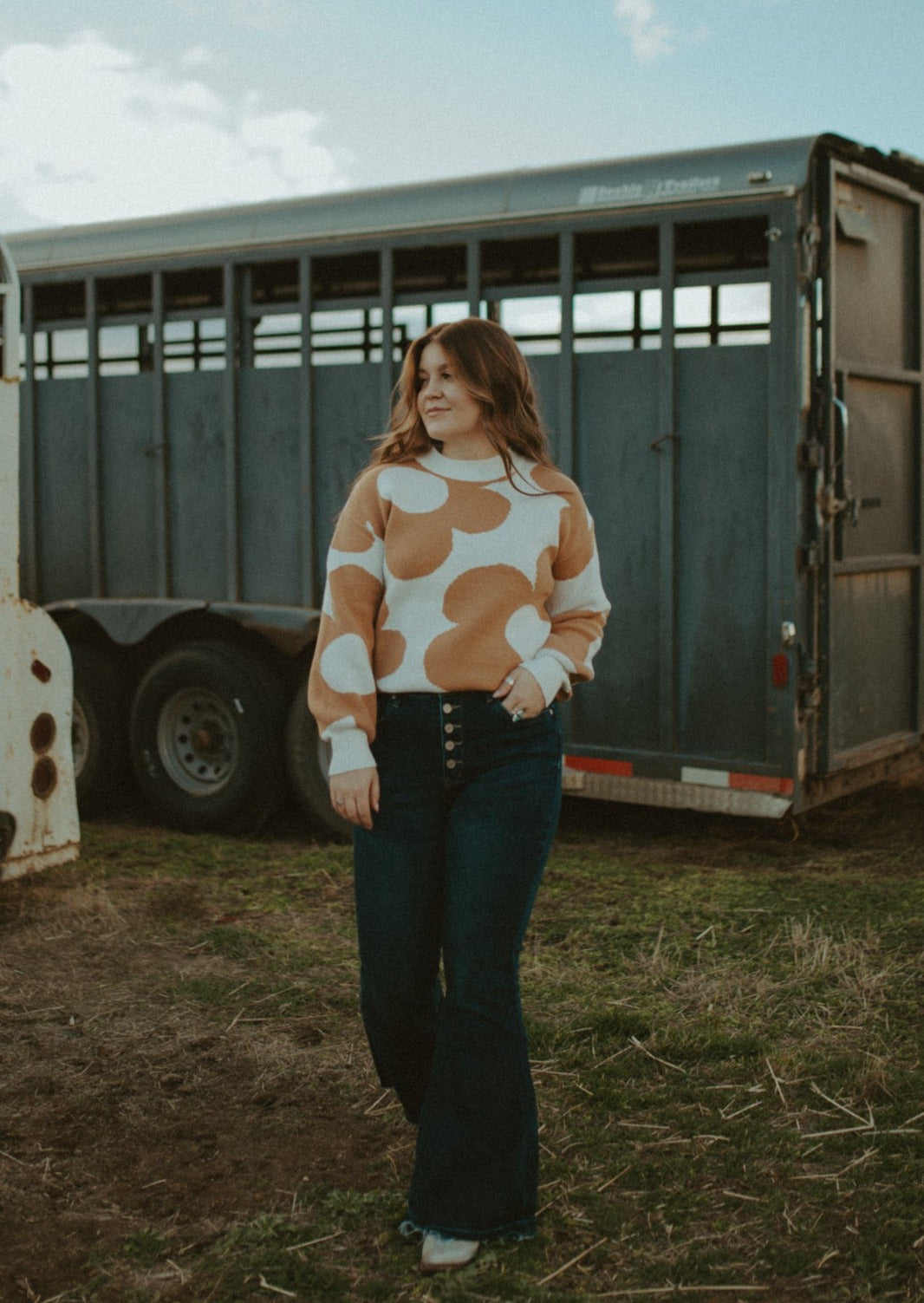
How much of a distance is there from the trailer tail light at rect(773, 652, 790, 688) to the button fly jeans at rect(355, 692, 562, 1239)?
3.26 meters

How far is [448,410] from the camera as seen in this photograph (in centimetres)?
309

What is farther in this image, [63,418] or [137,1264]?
[63,418]

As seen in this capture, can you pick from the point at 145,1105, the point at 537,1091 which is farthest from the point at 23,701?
the point at 537,1091

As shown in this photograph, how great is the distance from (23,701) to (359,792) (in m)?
3.46

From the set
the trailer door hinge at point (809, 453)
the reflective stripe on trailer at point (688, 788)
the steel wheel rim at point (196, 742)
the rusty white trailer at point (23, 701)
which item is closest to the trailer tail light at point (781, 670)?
the reflective stripe on trailer at point (688, 788)

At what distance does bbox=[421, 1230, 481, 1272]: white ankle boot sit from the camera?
3.01 meters

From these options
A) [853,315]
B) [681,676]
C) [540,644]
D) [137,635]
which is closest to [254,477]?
[137,635]

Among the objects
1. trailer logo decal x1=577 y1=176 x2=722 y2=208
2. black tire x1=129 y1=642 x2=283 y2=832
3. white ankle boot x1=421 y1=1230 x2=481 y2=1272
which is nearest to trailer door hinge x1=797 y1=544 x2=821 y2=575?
trailer logo decal x1=577 y1=176 x2=722 y2=208

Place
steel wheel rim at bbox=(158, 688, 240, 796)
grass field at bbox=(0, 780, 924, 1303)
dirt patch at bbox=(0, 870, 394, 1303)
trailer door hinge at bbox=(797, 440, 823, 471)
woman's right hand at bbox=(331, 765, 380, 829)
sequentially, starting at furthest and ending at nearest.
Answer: steel wheel rim at bbox=(158, 688, 240, 796) → trailer door hinge at bbox=(797, 440, 823, 471) → dirt patch at bbox=(0, 870, 394, 1303) → grass field at bbox=(0, 780, 924, 1303) → woman's right hand at bbox=(331, 765, 380, 829)

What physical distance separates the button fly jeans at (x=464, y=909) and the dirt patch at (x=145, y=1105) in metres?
0.50

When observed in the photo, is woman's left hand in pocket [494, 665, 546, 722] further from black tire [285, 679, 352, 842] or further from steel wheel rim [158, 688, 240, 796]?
steel wheel rim [158, 688, 240, 796]

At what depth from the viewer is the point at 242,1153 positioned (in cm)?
366

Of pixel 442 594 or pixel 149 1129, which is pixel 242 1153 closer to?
pixel 149 1129

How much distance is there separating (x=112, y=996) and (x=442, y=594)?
8.14 feet
